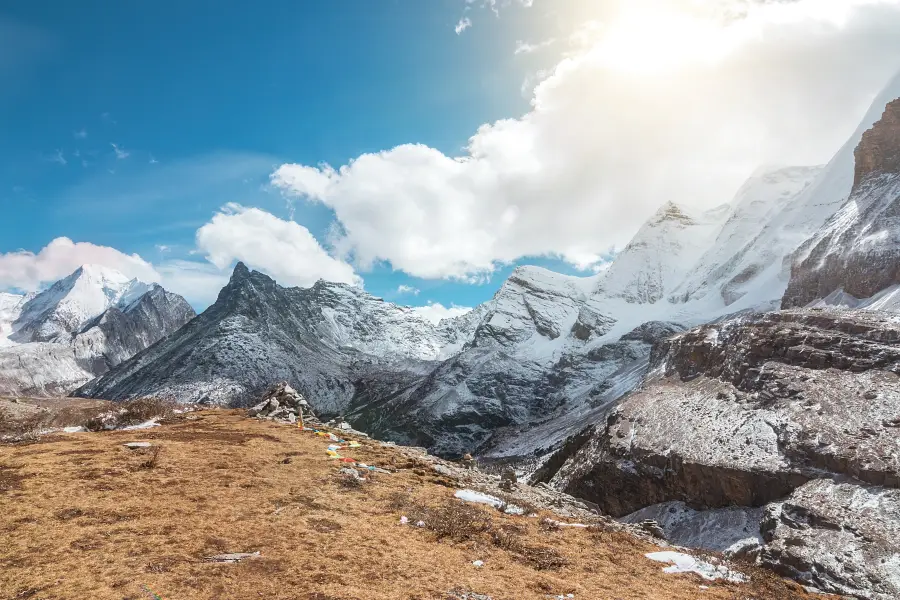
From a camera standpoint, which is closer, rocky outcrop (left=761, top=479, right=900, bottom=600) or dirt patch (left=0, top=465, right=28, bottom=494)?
dirt patch (left=0, top=465, right=28, bottom=494)

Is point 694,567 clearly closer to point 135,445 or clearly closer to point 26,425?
point 135,445

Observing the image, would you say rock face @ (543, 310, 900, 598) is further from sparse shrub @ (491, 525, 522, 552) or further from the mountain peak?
the mountain peak

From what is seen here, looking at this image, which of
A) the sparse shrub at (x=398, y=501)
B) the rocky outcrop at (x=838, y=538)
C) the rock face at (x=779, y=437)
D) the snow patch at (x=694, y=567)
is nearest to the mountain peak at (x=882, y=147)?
the rock face at (x=779, y=437)

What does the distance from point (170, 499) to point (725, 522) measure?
41.2m

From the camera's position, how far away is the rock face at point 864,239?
277 feet

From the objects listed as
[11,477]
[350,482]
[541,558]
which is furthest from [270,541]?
[11,477]

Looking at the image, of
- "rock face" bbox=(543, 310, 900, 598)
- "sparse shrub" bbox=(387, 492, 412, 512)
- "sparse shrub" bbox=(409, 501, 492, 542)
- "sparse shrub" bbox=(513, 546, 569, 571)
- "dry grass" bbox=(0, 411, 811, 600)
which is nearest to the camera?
"dry grass" bbox=(0, 411, 811, 600)

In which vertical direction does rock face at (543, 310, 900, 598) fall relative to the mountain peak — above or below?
below

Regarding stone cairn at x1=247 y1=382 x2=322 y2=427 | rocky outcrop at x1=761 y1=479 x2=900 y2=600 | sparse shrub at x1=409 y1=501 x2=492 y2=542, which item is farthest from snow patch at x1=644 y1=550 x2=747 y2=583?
stone cairn at x1=247 y1=382 x2=322 y2=427

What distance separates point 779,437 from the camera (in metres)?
39.2

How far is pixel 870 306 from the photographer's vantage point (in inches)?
3034

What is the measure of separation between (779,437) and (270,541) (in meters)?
41.7

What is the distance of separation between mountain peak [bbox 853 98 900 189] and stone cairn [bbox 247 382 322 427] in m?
131

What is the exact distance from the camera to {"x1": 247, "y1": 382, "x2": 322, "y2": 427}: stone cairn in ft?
129
